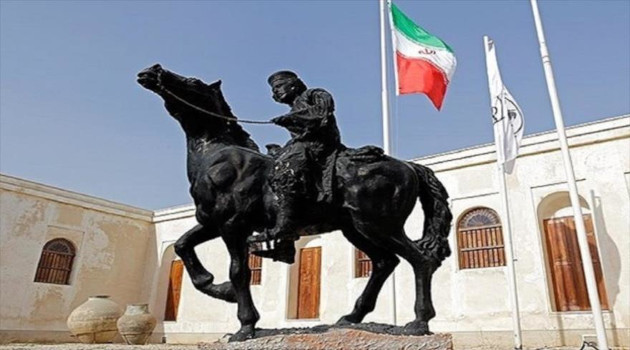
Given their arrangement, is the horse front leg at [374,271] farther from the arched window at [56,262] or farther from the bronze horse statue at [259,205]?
the arched window at [56,262]

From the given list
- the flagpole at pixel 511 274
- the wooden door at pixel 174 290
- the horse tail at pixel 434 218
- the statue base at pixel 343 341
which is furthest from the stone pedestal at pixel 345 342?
the wooden door at pixel 174 290

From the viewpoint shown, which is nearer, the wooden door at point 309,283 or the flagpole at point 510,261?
the flagpole at point 510,261

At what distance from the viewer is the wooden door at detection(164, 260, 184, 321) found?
18.3 meters

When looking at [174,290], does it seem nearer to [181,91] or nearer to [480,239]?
[480,239]

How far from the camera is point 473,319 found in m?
12.0

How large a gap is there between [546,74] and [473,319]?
6.43m

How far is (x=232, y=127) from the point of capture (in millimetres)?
4000

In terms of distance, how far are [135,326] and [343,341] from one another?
11642 mm

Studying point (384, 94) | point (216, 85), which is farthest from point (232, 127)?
point (384, 94)

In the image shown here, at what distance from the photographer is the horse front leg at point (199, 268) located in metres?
3.54

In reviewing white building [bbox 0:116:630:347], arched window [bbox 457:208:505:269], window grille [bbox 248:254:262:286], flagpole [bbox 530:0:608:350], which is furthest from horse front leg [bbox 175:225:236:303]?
window grille [bbox 248:254:262:286]

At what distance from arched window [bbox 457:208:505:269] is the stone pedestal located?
10.1m

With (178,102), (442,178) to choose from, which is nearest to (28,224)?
(442,178)

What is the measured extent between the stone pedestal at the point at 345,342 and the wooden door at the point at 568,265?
10114 millimetres
